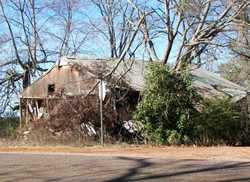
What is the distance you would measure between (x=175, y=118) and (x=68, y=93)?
7746mm

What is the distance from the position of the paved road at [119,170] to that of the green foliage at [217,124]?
12.0 metres

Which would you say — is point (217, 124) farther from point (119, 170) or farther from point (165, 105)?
point (119, 170)

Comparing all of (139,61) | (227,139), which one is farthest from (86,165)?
(139,61)

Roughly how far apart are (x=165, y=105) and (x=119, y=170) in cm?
1405

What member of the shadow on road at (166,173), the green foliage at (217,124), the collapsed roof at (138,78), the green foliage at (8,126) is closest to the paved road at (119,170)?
the shadow on road at (166,173)

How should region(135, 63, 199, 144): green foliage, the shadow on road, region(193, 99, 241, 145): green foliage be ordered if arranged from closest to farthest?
the shadow on road
region(135, 63, 199, 144): green foliage
region(193, 99, 241, 145): green foliage

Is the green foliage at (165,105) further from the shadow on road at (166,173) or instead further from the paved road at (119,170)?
the shadow on road at (166,173)

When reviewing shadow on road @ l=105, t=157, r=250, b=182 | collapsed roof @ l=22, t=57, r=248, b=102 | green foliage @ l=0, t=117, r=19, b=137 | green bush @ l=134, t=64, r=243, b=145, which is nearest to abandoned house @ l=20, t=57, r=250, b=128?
collapsed roof @ l=22, t=57, r=248, b=102

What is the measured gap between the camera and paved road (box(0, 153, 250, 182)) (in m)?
13.5

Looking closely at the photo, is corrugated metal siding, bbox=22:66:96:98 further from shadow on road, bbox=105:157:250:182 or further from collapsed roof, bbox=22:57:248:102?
shadow on road, bbox=105:157:250:182

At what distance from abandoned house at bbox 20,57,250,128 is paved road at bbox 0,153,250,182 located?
12.9m

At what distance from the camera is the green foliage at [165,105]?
28906 mm

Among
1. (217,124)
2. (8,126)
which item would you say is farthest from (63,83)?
(217,124)

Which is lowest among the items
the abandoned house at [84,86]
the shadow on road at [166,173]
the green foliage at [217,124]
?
the shadow on road at [166,173]
